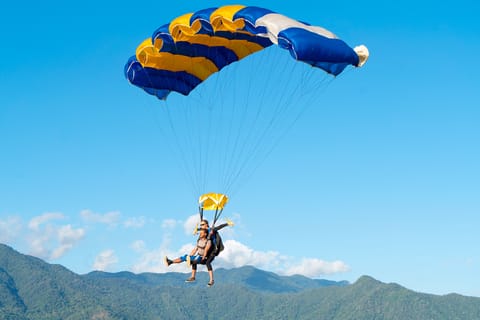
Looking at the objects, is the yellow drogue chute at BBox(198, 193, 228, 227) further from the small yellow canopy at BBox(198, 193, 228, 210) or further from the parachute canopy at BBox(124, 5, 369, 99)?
the parachute canopy at BBox(124, 5, 369, 99)

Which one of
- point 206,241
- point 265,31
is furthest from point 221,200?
point 265,31

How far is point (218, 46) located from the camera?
27547 millimetres

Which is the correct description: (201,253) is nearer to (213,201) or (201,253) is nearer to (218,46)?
(213,201)

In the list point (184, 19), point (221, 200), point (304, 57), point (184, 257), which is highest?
point (184, 19)

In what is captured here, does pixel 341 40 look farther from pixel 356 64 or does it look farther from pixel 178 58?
pixel 178 58

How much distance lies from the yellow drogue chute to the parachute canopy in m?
5.87

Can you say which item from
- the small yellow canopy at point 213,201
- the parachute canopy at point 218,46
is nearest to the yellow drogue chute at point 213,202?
the small yellow canopy at point 213,201

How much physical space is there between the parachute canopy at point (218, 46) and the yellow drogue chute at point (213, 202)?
19.2 ft

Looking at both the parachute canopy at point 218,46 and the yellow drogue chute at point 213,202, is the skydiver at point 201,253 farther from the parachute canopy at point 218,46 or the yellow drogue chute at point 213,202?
the parachute canopy at point 218,46

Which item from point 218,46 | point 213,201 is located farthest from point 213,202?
point 218,46

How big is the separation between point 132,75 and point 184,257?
859 centimetres

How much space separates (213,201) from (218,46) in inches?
262

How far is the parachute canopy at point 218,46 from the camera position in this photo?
72.1ft

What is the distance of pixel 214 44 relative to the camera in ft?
89.8
